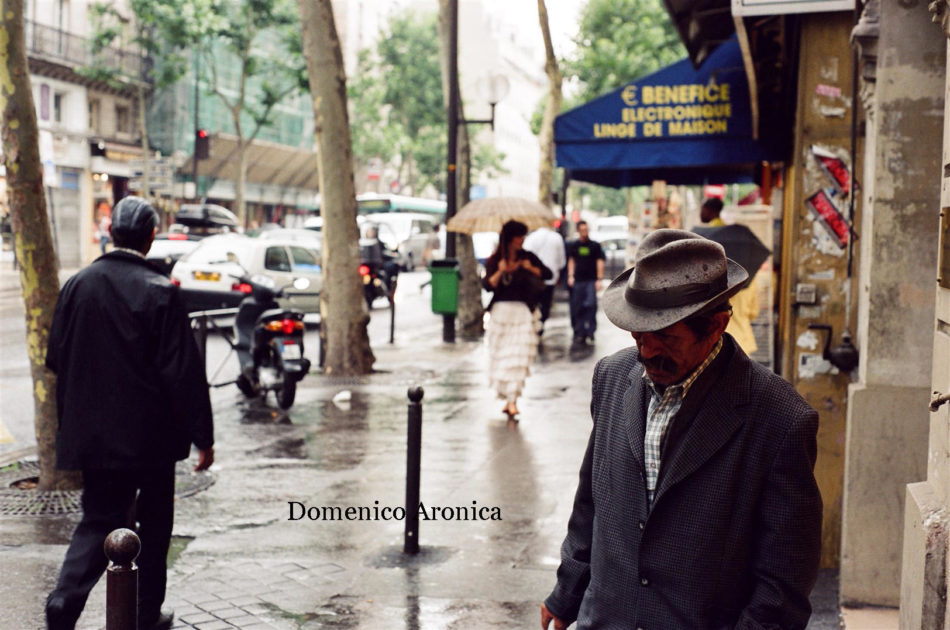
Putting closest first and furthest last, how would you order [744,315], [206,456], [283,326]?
[206,456] < [744,315] < [283,326]

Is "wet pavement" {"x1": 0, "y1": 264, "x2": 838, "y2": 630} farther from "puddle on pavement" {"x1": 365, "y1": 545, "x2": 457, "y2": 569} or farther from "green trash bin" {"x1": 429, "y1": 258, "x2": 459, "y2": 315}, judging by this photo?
"green trash bin" {"x1": 429, "y1": 258, "x2": 459, "y2": 315}

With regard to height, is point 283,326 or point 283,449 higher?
point 283,326

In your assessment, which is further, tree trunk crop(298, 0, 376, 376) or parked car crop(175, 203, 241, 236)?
parked car crop(175, 203, 241, 236)

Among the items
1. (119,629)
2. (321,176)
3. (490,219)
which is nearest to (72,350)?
(119,629)

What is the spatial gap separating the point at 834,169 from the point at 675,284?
4.27m

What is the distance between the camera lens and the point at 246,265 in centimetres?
1964

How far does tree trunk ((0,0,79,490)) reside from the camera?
305 inches

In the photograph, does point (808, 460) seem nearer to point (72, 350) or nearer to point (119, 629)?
point (119, 629)

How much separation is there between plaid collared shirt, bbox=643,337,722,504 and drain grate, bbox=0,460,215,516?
5.06 meters

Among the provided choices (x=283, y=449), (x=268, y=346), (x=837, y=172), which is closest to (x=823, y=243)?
(x=837, y=172)

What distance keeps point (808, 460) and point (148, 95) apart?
4863cm

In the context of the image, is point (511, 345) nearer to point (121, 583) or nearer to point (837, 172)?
point (837, 172)

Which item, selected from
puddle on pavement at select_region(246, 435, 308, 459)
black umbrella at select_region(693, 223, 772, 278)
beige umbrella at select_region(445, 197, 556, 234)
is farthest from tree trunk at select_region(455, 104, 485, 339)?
black umbrella at select_region(693, 223, 772, 278)

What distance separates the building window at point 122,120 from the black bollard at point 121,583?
46648 mm
